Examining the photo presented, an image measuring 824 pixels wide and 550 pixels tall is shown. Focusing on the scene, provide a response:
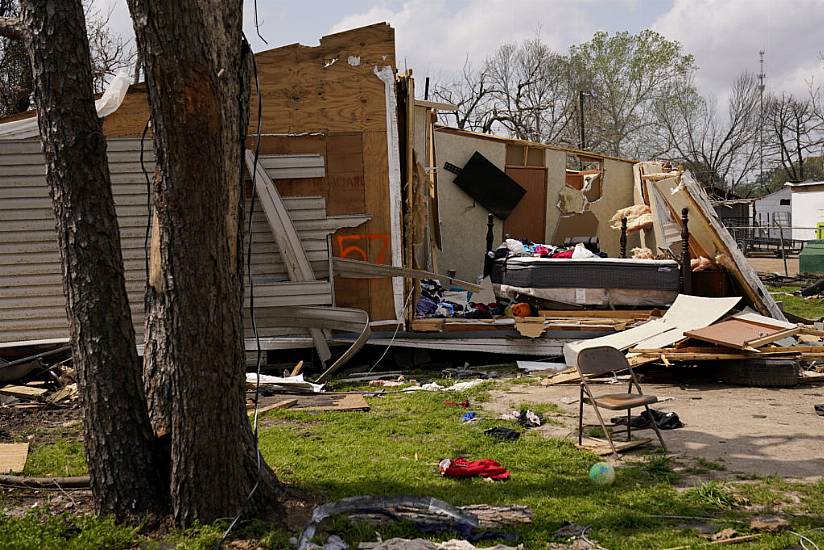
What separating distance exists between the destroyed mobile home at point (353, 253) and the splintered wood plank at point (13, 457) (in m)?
3.29

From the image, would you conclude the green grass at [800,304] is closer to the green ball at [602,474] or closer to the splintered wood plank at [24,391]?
the green ball at [602,474]

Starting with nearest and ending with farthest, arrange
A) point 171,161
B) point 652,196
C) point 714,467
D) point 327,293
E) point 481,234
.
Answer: point 171,161 < point 714,467 < point 327,293 < point 652,196 < point 481,234

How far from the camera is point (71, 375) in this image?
30.7 ft

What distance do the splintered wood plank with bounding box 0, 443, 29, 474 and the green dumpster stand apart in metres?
20.7

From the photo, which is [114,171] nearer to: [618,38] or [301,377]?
[301,377]

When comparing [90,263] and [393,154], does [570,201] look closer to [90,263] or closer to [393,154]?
[393,154]

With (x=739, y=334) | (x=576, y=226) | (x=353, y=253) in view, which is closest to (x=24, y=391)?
(x=353, y=253)

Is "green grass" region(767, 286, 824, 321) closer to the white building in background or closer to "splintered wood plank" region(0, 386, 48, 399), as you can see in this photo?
"splintered wood plank" region(0, 386, 48, 399)

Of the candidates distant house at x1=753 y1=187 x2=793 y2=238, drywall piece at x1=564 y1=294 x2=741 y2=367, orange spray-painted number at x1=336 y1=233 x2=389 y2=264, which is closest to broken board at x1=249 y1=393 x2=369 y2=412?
orange spray-painted number at x1=336 y1=233 x2=389 y2=264

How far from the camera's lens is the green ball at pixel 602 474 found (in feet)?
18.4

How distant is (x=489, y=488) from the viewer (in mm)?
5551

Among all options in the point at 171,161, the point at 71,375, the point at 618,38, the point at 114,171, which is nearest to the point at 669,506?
the point at 171,161

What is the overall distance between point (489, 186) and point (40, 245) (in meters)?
8.56

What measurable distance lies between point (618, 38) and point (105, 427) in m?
46.4
